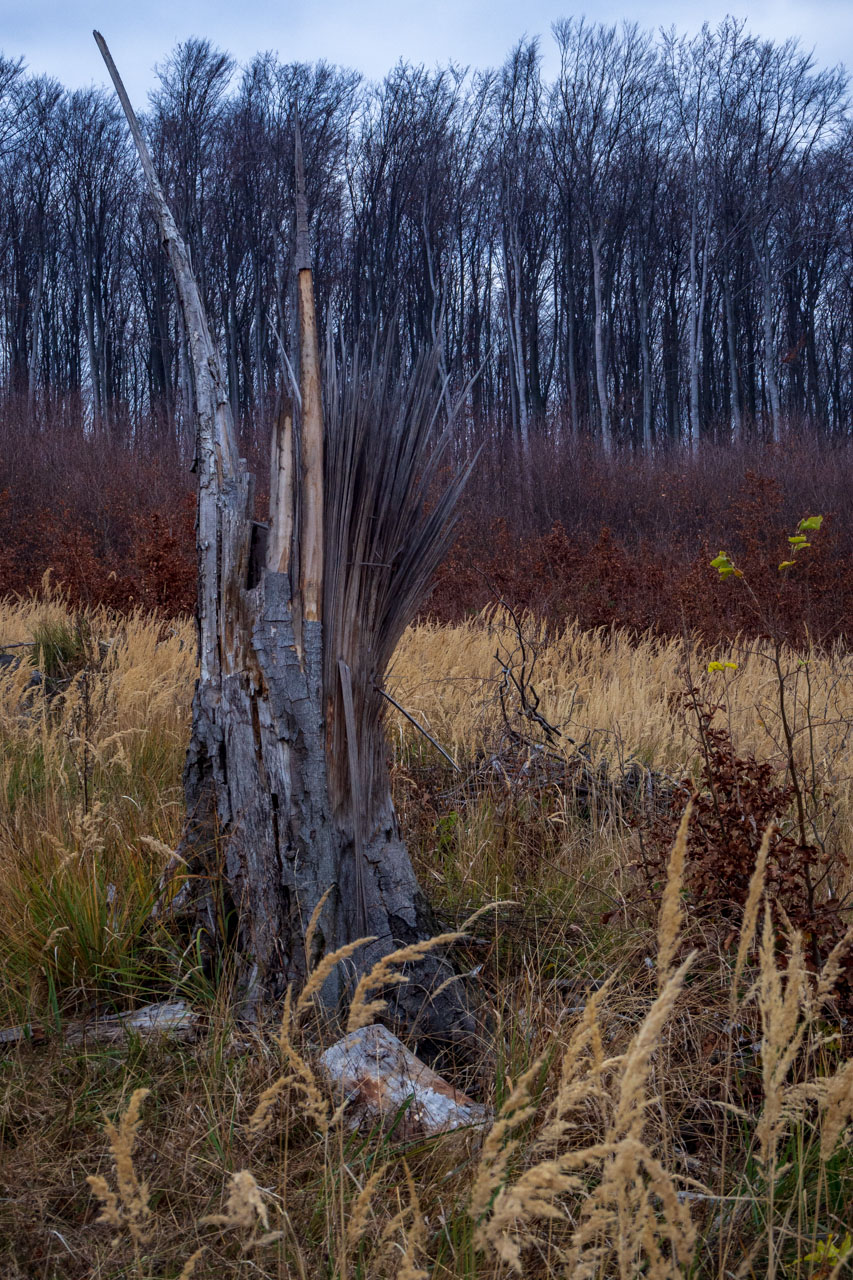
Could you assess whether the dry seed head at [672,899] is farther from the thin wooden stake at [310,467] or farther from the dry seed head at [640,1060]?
the thin wooden stake at [310,467]

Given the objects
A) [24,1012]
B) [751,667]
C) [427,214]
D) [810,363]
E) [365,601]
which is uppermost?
[427,214]

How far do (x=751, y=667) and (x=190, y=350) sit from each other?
18.0 ft

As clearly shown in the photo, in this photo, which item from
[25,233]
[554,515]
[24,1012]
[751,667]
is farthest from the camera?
[25,233]

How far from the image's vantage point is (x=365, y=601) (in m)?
2.39

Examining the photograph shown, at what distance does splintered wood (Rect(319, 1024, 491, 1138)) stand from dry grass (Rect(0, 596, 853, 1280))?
2.1 inches

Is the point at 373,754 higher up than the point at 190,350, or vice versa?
the point at 190,350

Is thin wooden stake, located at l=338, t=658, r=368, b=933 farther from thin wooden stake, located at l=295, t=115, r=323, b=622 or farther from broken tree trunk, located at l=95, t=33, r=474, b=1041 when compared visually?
thin wooden stake, located at l=295, t=115, r=323, b=622

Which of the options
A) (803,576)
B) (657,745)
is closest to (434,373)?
(657,745)

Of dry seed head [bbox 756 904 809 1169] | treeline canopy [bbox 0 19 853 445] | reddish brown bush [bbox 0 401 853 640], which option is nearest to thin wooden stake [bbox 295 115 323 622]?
dry seed head [bbox 756 904 809 1169]

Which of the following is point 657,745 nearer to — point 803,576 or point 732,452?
point 803,576

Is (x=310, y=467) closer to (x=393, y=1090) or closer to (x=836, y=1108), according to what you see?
(x=393, y=1090)

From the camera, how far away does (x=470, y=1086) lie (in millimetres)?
2043

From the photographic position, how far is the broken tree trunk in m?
2.17

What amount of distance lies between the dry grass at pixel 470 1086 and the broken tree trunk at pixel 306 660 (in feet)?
0.56
